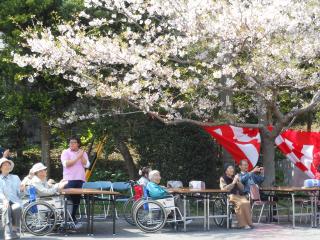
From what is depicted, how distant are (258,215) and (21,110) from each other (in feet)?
19.5

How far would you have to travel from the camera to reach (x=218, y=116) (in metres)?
13.8

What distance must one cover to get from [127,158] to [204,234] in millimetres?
5740

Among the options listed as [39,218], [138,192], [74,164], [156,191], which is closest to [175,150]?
[138,192]

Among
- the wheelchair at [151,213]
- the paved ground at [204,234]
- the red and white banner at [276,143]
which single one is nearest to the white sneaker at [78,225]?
the paved ground at [204,234]

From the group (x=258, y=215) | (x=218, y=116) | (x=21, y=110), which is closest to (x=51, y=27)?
(x=21, y=110)

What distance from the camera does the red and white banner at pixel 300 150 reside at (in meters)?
14.7

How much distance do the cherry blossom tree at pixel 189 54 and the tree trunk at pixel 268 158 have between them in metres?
0.61

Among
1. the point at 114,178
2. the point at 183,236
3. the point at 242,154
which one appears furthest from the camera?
the point at 114,178

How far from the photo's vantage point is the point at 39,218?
1001 cm

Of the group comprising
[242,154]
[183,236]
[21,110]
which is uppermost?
[21,110]

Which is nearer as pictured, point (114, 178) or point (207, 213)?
point (207, 213)

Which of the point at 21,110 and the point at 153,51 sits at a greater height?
the point at 153,51

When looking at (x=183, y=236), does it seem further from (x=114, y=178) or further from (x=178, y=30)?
(x=114, y=178)

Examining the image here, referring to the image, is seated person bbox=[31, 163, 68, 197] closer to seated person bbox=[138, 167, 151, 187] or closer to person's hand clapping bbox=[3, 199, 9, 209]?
person's hand clapping bbox=[3, 199, 9, 209]
